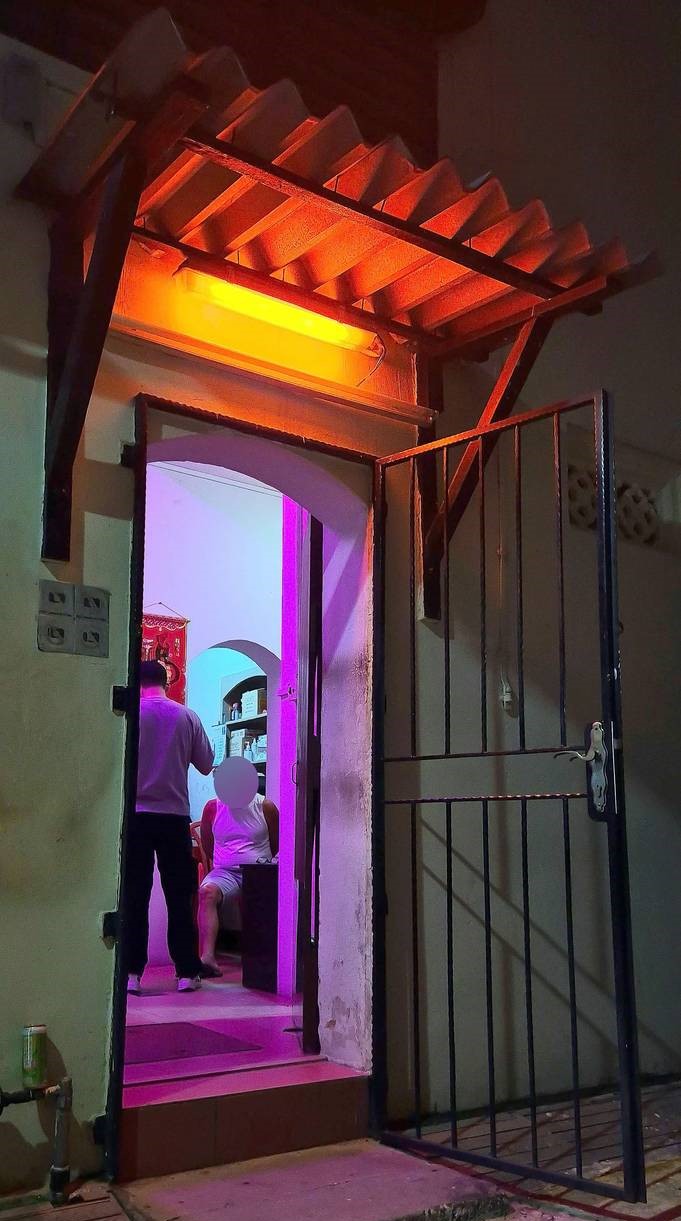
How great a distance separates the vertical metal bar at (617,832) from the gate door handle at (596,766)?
0.02 metres

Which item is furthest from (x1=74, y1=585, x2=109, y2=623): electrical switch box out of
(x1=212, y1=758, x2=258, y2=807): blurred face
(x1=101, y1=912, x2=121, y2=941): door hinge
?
(x1=212, y1=758, x2=258, y2=807): blurred face

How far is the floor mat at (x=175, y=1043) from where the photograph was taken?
3638 mm

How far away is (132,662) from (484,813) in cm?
128

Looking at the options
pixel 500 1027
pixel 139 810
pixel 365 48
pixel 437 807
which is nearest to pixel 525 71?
pixel 365 48

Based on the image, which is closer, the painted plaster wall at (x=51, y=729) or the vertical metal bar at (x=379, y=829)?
the painted plaster wall at (x=51, y=729)

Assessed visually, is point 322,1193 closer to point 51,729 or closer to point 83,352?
point 51,729

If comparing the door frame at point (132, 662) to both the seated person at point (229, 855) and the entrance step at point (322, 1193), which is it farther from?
the seated person at point (229, 855)

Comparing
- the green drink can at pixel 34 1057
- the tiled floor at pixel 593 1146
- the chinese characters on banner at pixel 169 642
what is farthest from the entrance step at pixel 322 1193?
the chinese characters on banner at pixel 169 642

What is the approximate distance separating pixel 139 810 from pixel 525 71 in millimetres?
3933

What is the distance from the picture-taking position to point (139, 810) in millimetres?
4586

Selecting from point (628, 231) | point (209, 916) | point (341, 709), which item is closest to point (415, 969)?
point (341, 709)

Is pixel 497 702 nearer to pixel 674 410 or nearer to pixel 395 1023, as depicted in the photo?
pixel 395 1023

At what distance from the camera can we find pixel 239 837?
6305 millimetres

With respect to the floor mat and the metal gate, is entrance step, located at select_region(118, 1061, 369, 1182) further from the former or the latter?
the floor mat
